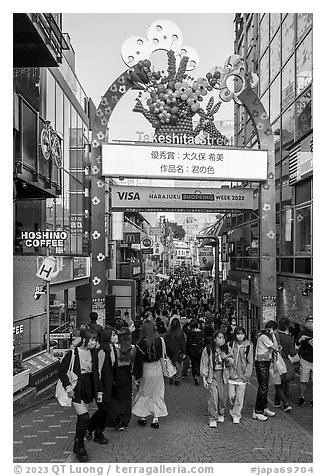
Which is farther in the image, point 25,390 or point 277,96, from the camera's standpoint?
point 277,96

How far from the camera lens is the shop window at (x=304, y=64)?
14.7 metres

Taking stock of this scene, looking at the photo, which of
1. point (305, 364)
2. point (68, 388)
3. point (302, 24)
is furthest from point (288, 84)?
point (68, 388)

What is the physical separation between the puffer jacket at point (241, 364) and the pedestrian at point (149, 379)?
3.83 ft

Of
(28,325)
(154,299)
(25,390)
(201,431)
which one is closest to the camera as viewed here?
(201,431)

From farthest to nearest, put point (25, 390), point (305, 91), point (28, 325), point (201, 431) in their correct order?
1. point (305, 91)
2. point (28, 325)
3. point (25, 390)
4. point (201, 431)

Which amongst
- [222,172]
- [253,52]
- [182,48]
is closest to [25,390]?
[222,172]

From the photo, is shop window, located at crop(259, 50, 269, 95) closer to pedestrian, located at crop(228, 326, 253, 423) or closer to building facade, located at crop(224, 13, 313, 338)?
building facade, located at crop(224, 13, 313, 338)

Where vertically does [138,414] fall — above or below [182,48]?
below

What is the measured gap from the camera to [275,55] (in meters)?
19.2

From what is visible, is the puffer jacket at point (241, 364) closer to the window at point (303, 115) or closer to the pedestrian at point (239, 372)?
→ the pedestrian at point (239, 372)

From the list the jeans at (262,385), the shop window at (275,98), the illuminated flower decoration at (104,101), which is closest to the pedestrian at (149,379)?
the jeans at (262,385)

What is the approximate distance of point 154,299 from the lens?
1344 inches

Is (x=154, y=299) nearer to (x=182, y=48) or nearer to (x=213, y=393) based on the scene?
(x=182, y=48)
